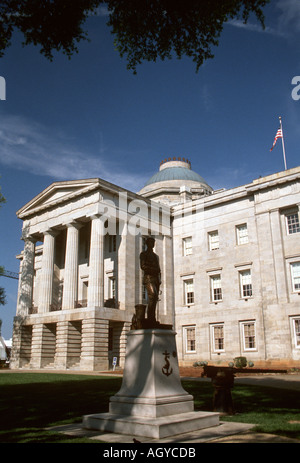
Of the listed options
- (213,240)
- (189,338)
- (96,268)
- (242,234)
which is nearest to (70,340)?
(96,268)

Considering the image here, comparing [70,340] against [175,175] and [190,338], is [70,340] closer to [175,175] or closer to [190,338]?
[190,338]

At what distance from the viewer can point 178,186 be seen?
55344mm

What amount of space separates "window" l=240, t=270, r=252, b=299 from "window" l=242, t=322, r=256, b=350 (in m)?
2.52

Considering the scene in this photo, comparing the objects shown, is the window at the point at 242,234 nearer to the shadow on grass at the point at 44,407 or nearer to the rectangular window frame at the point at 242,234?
the rectangular window frame at the point at 242,234

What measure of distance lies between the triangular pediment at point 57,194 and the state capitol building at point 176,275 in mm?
114

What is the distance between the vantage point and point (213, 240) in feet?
134

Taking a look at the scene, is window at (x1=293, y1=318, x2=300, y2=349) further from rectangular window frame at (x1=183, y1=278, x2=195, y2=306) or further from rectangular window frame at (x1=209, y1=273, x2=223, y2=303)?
rectangular window frame at (x1=183, y1=278, x2=195, y2=306)

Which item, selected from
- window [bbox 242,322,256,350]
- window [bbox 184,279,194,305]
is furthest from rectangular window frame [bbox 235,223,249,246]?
window [bbox 242,322,256,350]

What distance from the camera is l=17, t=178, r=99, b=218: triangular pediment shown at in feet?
129

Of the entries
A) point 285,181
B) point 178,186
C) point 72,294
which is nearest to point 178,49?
point 285,181

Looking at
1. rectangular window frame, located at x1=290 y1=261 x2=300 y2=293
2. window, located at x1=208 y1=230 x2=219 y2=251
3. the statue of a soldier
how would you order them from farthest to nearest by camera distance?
1. window, located at x1=208 y1=230 x2=219 y2=251
2. rectangular window frame, located at x1=290 y1=261 x2=300 y2=293
3. the statue of a soldier

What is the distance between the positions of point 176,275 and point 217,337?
795cm

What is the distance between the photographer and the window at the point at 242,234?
125ft
